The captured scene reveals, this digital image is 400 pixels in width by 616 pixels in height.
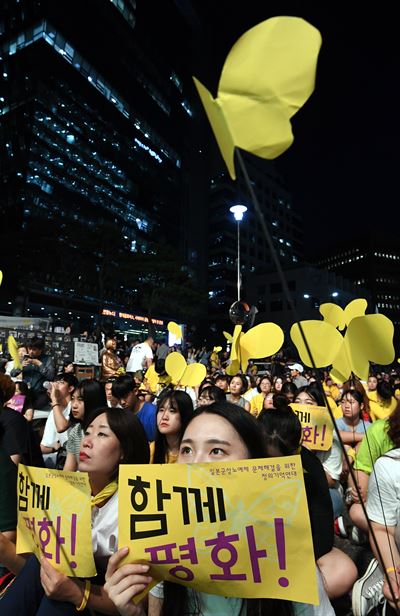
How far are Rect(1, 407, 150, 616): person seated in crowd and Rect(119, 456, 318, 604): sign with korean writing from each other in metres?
0.48

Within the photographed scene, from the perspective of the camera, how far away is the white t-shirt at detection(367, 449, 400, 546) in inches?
72.2

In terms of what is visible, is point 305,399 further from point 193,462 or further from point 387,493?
point 193,462

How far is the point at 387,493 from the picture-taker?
1.84 m

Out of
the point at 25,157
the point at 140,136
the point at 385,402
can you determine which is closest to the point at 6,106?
the point at 25,157

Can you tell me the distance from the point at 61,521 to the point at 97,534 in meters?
0.45

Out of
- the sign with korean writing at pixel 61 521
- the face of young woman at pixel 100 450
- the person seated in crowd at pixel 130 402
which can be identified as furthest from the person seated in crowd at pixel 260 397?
the sign with korean writing at pixel 61 521

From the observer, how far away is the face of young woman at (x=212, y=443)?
155 cm

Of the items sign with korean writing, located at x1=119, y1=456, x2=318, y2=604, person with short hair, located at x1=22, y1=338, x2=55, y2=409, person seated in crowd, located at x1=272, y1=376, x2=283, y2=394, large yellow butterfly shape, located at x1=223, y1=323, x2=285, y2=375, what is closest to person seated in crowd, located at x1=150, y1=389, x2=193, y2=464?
large yellow butterfly shape, located at x1=223, y1=323, x2=285, y2=375

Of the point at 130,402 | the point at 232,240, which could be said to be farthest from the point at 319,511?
the point at 232,240

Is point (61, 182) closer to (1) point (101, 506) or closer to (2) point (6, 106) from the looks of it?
(2) point (6, 106)

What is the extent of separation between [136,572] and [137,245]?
53.2 metres

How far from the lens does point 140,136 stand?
56.0 meters

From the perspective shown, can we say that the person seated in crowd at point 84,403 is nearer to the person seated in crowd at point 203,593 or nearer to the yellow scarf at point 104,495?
the yellow scarf at point 104,495

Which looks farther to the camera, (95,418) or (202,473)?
(95,418)
